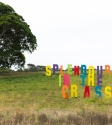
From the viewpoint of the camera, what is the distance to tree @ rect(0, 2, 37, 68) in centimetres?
2595

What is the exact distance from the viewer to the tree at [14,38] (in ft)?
85.1

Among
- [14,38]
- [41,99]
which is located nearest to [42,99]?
[41,99]

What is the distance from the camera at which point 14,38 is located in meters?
27.5

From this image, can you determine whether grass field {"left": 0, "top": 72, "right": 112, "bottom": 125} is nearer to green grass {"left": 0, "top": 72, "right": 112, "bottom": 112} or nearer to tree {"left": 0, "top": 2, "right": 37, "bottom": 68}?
green grass {"left": 0, "top": 72, "right": 112, "bottom": 112}

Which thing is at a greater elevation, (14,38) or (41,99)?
(14,38)

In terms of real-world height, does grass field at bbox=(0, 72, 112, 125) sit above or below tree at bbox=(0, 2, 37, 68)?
below

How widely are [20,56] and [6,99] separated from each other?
43.9 feet

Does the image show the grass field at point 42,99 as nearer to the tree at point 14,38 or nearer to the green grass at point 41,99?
the green grass at point 41,99

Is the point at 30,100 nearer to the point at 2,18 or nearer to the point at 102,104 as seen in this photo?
the point at 102,104

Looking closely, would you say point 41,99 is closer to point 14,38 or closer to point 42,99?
point 42,99

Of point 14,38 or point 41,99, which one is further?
point 14,38

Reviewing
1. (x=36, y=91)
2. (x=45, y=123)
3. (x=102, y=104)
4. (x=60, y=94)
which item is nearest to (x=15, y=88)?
(x=36, y=91)

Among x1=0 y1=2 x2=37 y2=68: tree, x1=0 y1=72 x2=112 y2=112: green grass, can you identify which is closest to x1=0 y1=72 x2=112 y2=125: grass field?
x1=0 y1=72 x2=112 y2=112: green grass

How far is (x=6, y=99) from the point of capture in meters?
14.6
